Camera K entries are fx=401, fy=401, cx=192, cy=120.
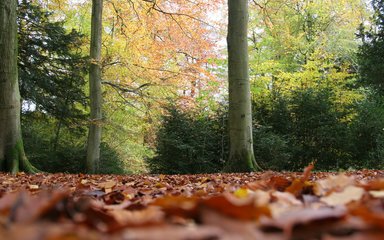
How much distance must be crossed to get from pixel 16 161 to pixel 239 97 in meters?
4.15

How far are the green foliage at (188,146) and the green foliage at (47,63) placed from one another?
11.3 feet

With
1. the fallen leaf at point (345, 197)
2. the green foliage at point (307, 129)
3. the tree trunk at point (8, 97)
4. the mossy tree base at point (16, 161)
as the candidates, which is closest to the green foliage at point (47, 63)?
the tree trunk at point (8, 97)

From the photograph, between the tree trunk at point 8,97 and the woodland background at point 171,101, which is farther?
the woodland background at point 171,101

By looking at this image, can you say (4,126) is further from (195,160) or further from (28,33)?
(28,33)

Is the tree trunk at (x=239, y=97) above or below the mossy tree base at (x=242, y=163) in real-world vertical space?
above

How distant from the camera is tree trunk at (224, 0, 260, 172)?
724cm

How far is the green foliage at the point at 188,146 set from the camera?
464 inches

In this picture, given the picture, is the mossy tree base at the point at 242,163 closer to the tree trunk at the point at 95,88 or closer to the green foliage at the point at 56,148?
the tree trunk at the point at 95,88

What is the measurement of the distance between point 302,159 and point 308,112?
1.60m

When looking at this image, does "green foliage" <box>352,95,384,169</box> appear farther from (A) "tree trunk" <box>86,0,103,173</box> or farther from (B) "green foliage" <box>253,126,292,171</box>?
(A) "tree trunk" <box>86,0,103,173</box>

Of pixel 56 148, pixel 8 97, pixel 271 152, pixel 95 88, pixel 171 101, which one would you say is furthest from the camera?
pixel 56 148

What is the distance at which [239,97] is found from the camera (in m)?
7.24

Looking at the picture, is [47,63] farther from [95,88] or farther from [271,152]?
[271,152]

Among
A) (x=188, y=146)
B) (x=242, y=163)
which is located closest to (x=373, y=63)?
(x=188, y=146)
